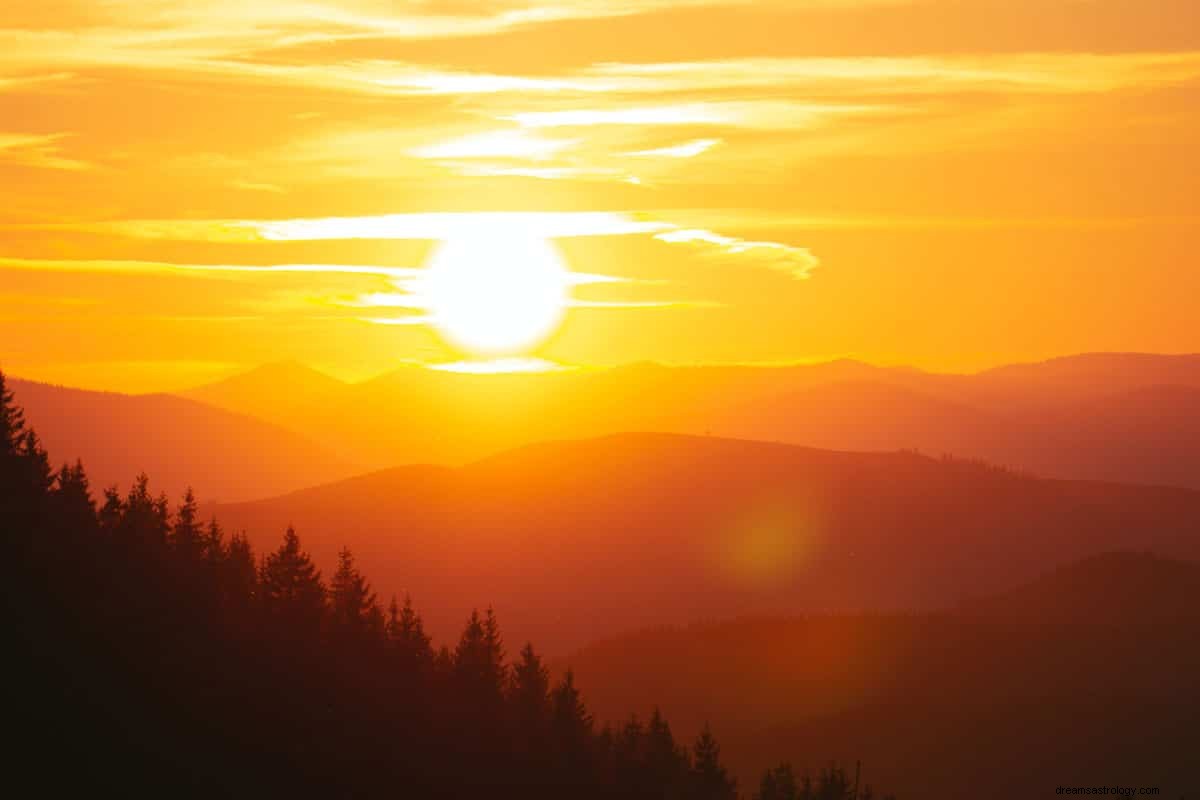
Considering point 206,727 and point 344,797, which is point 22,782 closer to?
point 206,727

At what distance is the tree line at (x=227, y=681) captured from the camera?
210 feet

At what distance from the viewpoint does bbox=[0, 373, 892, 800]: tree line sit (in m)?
64.1

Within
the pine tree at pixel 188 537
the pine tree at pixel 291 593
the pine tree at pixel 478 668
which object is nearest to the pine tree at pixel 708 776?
the pine tree at pixel 478 668

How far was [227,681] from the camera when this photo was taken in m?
73.9

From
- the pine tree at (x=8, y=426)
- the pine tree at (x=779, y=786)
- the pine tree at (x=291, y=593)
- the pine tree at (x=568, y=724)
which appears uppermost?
the pine tree at (x=8, y=426)

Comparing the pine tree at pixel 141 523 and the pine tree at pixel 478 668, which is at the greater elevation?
the pine tree at pixel 141 523

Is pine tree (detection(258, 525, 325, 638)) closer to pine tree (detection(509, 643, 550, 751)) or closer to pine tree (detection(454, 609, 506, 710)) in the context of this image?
pine tree (detection(454, 609, 506, 710))

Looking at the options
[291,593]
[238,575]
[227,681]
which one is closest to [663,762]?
[291,593]

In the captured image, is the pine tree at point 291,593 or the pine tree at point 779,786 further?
the pine tree at point 779,786

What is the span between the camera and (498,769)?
3430 inches

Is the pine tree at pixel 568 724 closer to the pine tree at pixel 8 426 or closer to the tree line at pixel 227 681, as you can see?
the tree line at pixel 227 681

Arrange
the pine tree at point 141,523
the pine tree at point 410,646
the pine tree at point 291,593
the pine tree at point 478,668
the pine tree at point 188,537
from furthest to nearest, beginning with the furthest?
the pine tree at point 478,668
the pine tree at point 410,646
the pine tree at point 291,593
the pine tree at point 188,537
the pine tree at point 141,523

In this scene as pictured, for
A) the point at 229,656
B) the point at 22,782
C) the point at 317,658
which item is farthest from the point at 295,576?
the point at 22,782

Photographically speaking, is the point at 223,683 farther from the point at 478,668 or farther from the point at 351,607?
the point at 478,668
